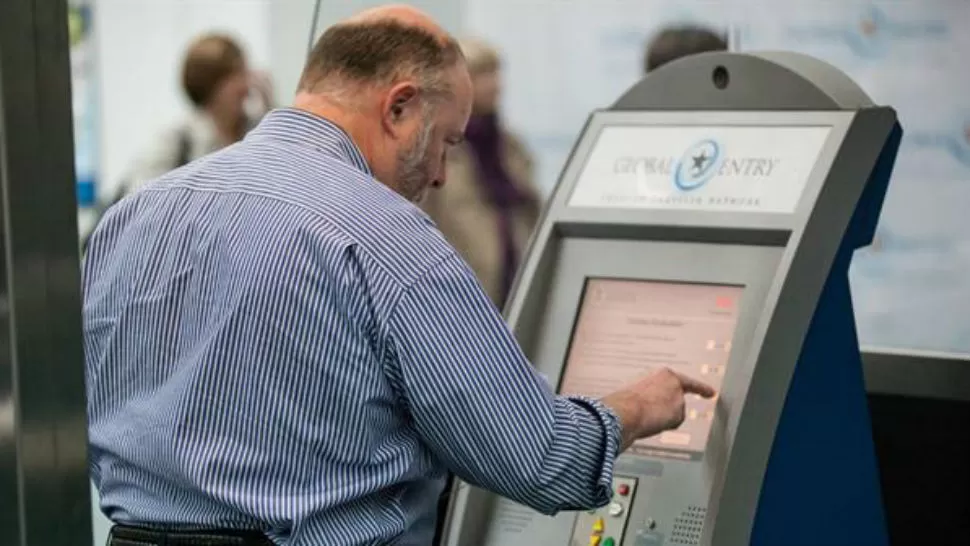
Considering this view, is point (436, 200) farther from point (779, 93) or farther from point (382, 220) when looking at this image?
point (382, 220)

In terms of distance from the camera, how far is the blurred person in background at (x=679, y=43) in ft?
11.0

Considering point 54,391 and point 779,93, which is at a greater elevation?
point 779,93

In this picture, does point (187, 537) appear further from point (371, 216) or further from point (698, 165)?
point (698, 165)

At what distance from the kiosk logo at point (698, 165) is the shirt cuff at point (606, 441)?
52cm

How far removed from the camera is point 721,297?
7.77 feet

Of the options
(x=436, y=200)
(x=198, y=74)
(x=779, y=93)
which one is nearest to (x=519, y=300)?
(x=779, y=93)

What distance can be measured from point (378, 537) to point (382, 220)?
0.38 meters

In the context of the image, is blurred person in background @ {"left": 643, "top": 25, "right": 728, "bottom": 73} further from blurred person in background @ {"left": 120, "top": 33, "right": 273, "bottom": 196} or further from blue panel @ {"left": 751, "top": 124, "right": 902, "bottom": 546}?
blurred person in background @ {"left": 120, "top": 33, "right": 273, "bottom": 196}

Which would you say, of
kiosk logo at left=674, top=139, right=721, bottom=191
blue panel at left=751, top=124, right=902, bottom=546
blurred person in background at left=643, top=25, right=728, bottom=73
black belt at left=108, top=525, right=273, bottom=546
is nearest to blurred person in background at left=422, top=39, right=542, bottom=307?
blurred person in background at left=643, top=25, right=728, bottom=73

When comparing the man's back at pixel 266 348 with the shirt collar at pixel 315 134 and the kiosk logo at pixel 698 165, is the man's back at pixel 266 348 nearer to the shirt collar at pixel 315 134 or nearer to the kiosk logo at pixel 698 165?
the shirt collar at pixel 315 134

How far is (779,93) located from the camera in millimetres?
2412

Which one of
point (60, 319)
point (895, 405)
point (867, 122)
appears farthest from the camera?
point (895, 405)

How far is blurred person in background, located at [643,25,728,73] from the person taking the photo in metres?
3.35

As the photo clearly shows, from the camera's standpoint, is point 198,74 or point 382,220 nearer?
point 382,220
